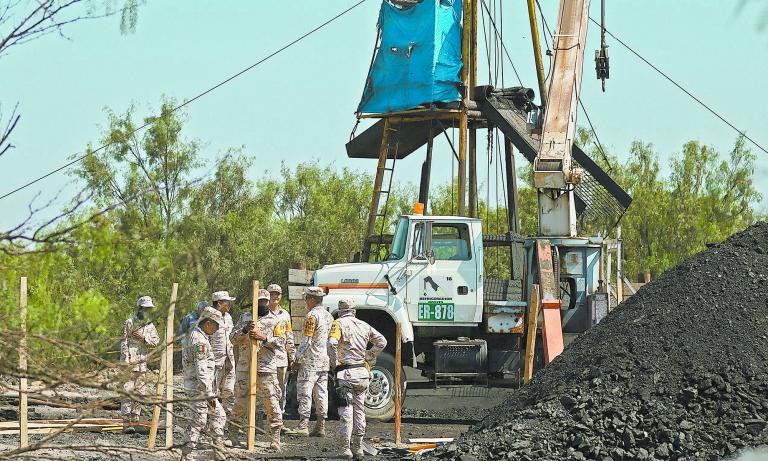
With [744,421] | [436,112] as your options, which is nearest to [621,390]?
[744,421]

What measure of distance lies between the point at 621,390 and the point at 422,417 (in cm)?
557

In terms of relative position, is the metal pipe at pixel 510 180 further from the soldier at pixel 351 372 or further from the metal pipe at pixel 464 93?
the soldier at pixel 351 372

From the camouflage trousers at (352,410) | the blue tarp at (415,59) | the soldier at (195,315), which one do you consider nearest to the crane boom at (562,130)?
the blue tarp at (415,59)

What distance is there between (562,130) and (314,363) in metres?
5.58

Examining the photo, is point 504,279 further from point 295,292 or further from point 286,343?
point 286,343

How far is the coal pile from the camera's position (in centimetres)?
1055

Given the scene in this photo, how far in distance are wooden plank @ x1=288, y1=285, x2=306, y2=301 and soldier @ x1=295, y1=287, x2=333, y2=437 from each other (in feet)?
6.28

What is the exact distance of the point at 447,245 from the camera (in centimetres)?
1575

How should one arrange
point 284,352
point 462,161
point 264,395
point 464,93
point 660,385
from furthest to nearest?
point 462,161
point 464,93
point 284,352
point 264,395
point 660,385

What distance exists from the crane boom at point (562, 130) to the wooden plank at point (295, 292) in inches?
141

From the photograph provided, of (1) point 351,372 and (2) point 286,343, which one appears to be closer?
(1) point 351,372

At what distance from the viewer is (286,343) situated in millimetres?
14281

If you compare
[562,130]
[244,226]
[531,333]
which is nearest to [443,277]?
[531,333]

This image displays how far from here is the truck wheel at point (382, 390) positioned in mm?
15164
